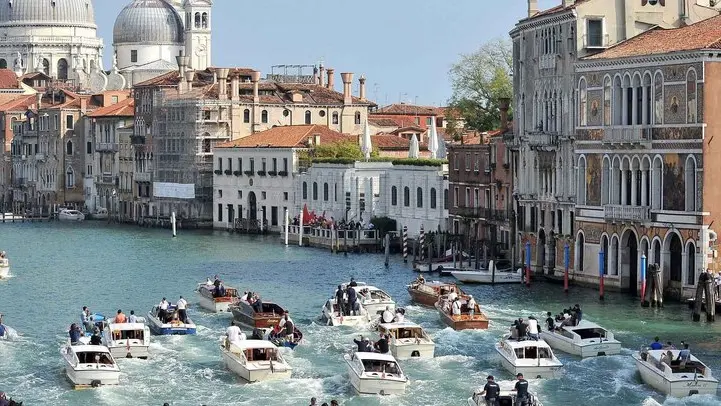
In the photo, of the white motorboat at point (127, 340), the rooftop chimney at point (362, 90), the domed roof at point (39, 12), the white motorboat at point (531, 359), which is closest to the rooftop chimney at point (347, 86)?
the rooftop chimney at point (362, 90)

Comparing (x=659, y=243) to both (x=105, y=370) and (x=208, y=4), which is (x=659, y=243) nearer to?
(x=105, y=370)

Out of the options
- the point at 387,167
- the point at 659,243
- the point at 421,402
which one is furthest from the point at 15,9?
the point at 421,402

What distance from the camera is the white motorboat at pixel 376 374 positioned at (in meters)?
34.6

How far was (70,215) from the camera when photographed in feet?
338

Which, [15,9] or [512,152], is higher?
[15,9]

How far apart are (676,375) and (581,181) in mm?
18747

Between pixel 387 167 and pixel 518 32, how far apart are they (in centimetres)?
1837

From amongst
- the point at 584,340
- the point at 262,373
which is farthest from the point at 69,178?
the point at 262,373

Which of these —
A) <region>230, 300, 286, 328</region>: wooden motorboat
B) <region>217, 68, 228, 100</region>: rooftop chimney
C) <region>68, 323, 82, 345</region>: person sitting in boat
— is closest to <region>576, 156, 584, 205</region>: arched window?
<region>230, 300, 286, 328</region>: wooden motorboat

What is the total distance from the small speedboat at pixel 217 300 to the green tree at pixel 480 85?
108 feet

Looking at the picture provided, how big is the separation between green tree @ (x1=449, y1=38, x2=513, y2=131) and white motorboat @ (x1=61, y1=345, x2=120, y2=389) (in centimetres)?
4548

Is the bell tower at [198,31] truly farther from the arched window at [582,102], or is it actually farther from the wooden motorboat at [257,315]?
the wooden motorboat at [257,315]

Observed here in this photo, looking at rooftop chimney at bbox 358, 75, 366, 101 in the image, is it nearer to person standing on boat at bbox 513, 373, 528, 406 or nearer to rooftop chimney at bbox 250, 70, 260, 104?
rooftop chimney at bbox 250, 70, 260, 104

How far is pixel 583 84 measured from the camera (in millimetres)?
52062
